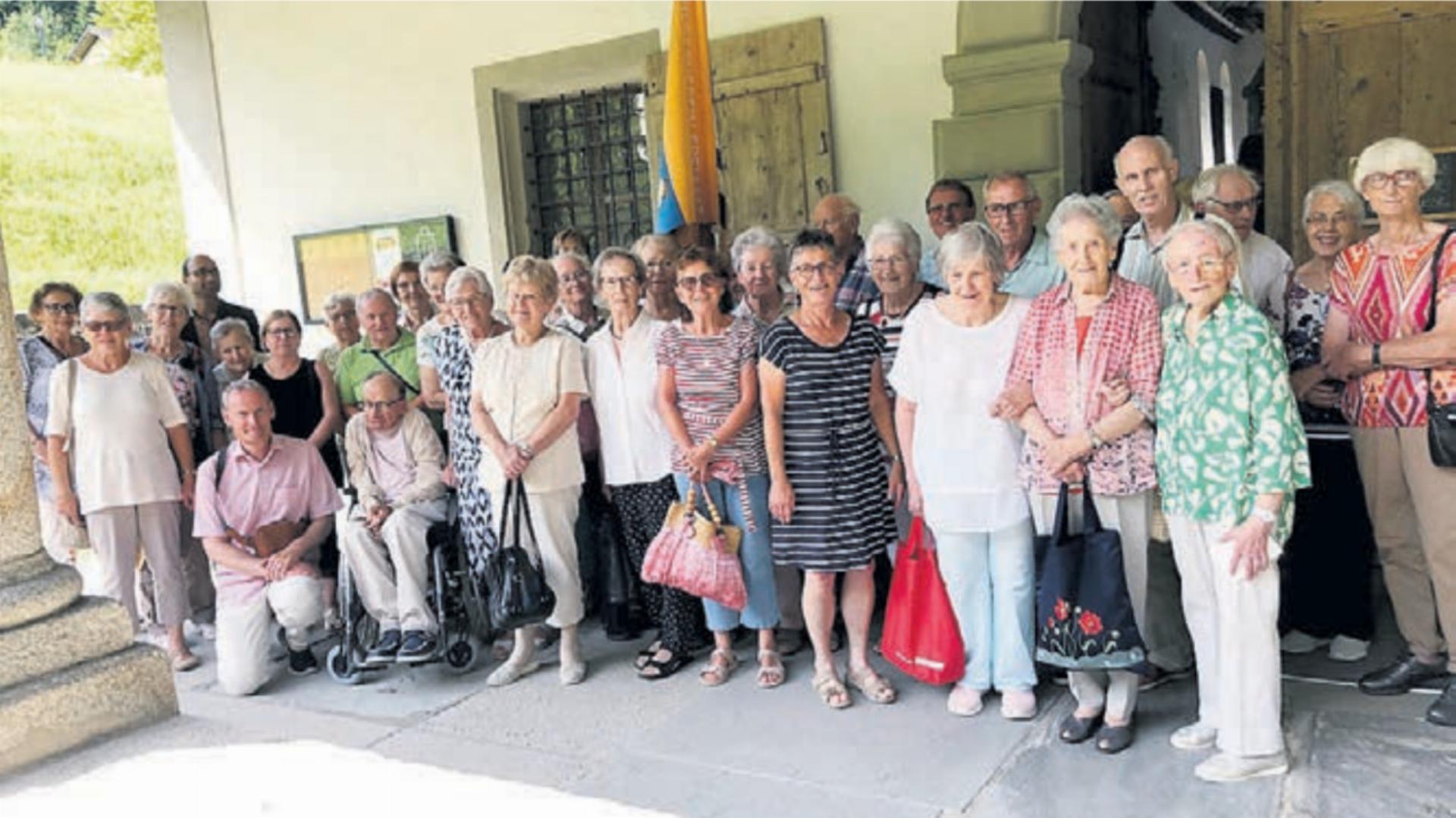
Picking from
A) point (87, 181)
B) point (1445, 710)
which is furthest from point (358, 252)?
point (87, 181)

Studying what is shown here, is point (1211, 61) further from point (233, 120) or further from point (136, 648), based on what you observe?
point (136, 648)

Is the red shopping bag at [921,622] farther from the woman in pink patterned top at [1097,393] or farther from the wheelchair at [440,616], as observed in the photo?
the wheelchair at [440,616]

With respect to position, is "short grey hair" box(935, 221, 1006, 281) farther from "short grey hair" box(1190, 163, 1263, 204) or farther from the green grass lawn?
the green grass lawn

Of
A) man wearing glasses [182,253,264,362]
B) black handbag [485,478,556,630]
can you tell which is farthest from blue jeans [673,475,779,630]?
man wearing glasses [182,253,264,362]

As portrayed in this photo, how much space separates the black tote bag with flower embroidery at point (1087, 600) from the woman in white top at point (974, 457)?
0.19m

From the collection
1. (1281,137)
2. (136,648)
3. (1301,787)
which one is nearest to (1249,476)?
(1301,787)

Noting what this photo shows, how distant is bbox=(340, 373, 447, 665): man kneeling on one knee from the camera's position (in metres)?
4.29

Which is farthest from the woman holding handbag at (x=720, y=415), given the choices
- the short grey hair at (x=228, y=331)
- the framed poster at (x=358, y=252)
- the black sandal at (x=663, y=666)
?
the framed poster at (x=358, y=252)

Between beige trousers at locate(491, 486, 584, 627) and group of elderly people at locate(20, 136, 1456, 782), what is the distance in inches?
0.5

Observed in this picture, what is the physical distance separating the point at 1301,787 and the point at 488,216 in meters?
6.21

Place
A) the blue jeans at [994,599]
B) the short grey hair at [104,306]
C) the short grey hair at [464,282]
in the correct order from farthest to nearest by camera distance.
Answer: the short grey hair at [104,306] → the short grey hair at [464,282] → the blue jeans at [994,599]

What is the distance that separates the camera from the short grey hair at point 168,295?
4.91 metres

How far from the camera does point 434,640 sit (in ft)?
14.0

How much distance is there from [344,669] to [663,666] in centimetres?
123
